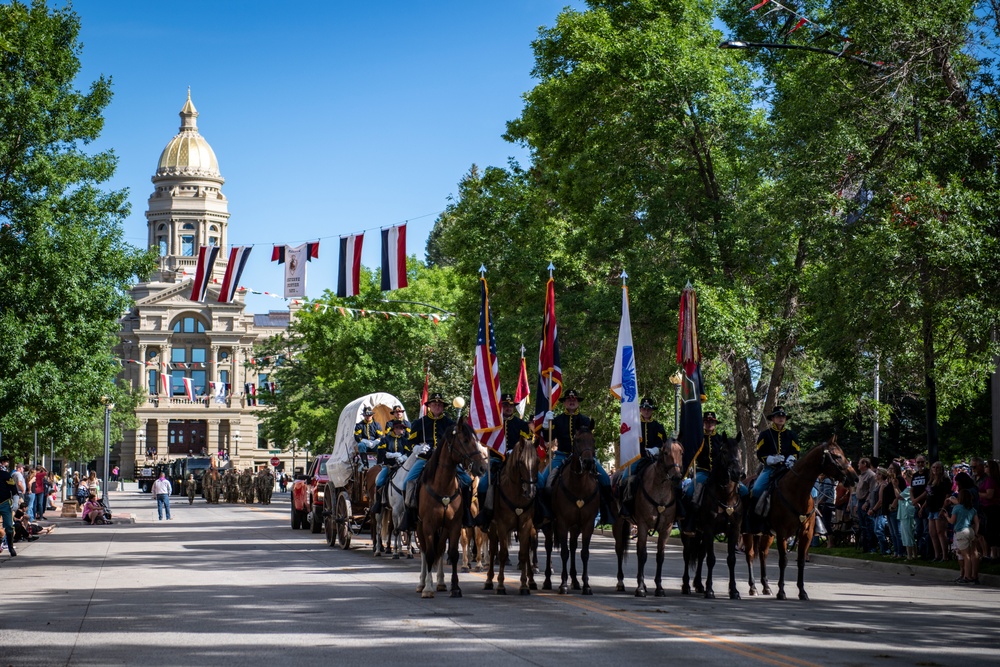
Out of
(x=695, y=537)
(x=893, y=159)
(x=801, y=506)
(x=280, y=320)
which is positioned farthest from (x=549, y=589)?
(x=280, y=320)

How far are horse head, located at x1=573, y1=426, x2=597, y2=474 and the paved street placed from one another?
1672 millimetres

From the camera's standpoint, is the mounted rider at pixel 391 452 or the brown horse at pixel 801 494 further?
the mounted rider at pixel 391 452

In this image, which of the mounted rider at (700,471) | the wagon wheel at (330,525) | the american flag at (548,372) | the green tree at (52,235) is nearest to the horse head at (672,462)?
the mounted rider at (700,471)

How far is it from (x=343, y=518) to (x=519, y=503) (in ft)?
35.5

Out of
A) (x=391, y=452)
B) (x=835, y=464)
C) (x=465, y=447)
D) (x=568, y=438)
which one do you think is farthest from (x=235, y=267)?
(x=835, y=464)

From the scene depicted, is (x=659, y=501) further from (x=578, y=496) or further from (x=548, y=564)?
(x=548, y=564)

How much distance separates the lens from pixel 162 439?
12925 centimetres

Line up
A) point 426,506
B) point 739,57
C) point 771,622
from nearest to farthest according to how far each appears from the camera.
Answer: point 771,622 < point 426,506 < point 739,57

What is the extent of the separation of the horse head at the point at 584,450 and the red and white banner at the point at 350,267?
809 inches

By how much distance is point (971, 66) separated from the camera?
24.9 m

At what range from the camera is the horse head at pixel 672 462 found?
17.2 meters

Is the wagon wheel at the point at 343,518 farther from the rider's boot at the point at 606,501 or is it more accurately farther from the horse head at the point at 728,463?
the horse head at the point at 728,463

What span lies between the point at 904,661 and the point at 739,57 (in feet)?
85.4

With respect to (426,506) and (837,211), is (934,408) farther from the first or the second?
(426,506)
